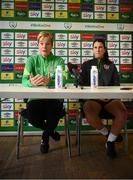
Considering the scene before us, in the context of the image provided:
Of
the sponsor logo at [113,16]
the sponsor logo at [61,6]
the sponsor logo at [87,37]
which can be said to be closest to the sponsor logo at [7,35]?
the sponsor logo at [61,6]

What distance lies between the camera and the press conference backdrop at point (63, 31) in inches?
147

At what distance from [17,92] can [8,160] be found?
3.60 ft

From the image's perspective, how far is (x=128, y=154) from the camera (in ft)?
9.64

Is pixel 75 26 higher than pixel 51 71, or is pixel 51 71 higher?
pixel 75 26

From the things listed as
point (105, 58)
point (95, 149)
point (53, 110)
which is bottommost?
point (95, 149)

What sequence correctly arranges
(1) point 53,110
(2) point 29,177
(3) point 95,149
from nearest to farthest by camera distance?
(2) point 29,177 → (1) point 53,110 → (3) point 95,149

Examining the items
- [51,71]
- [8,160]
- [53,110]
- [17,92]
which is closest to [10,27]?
[51,71]

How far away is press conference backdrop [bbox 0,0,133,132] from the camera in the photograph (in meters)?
3.73

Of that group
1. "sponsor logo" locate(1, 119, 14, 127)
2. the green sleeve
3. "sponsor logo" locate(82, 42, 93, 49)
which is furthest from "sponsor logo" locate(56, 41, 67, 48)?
"sponsor logo" locate(1, 119, 14, 127)

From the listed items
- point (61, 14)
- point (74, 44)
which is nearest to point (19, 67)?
point (74, 44)

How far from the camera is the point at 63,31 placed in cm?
377

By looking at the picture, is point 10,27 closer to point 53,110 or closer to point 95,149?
point 53,110

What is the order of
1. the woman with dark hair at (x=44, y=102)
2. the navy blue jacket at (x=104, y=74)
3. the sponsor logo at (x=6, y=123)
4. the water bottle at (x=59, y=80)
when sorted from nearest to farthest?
1. the water bottle at (x=59, y=80)
2. the woman with dark hair at (x=44, y=102)
3. the navy blue jacket at (x=104, y=74)
4. the sponsor logo at (x=6, y=123)

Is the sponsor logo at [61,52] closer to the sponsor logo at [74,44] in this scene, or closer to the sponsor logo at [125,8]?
the sponsor logo at [74,44]
